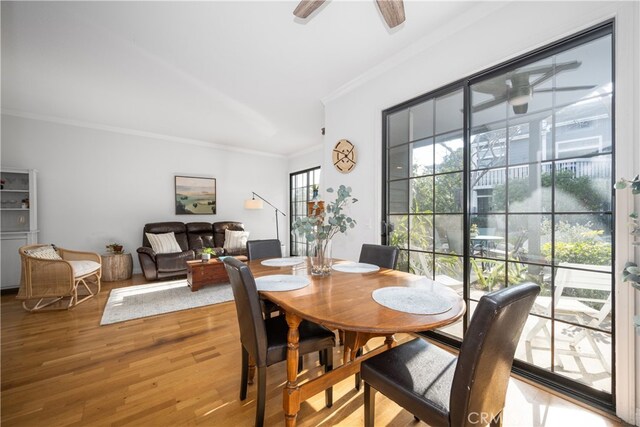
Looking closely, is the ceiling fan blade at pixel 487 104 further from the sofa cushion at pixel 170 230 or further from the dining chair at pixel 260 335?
the sofa cushion at pixel 170 230

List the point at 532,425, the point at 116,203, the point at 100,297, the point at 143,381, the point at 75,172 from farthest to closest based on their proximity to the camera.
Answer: the point at 116,203
the point at 75,172
the point at 100,297
the point at 143,381
the point at 532,425

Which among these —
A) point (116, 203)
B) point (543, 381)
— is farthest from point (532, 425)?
point (116, 203)

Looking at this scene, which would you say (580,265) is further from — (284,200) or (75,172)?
(75,172)

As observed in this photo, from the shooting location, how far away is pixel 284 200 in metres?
6.87

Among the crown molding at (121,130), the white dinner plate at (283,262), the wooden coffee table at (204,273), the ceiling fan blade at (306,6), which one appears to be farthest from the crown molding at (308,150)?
the ceiling fan blade at (306,6)

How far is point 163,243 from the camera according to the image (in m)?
4.54

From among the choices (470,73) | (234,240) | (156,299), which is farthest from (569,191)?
(234,240)

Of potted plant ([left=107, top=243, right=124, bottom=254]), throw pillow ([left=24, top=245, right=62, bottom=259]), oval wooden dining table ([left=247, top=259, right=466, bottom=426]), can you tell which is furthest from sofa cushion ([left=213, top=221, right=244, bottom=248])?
oval wooden dining table ([left=247, top=259, right=466, bottom=426])

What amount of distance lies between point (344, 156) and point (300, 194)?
11.4ft

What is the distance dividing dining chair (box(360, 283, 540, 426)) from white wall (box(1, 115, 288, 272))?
525 cm

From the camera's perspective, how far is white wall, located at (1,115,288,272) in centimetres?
407

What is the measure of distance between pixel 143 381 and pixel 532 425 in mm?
2388

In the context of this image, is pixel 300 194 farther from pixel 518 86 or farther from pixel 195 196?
pixel 518 86

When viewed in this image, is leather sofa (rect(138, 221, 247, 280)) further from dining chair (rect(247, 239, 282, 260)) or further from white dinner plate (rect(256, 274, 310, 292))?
white dinner plate (rect(256, 274, 310, 292))
